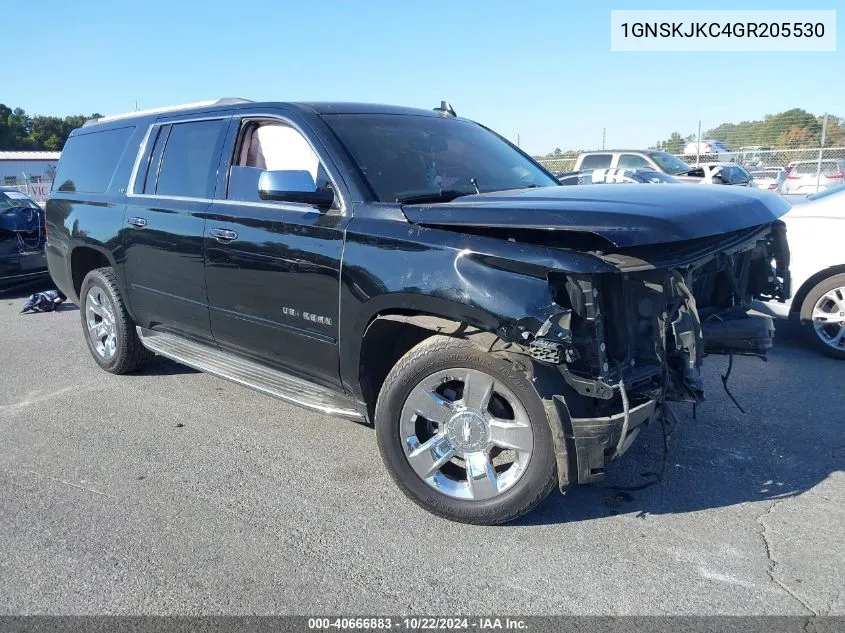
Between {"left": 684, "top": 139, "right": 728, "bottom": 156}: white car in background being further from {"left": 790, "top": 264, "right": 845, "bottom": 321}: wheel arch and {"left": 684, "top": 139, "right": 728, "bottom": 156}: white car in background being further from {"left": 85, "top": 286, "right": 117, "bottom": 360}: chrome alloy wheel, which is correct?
{"left": 85, "top": 286, "right": 117, "bottom": 360}: chrome alloy wheel

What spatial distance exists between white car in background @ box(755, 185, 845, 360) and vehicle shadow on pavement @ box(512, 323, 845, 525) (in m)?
0.51

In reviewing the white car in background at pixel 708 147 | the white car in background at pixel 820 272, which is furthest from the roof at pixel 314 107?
the white car in background at pixel 708 147

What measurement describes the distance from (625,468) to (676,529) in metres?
0.64

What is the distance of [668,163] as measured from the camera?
14375 millimetres

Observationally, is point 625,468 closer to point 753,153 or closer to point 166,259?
point 166,259

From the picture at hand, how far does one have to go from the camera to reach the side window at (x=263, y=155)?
13.0ft

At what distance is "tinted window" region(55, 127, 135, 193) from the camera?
5399mm

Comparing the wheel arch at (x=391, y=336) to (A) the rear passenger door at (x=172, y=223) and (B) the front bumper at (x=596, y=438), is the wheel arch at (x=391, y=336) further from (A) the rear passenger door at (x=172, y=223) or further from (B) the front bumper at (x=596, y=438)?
(A) the rear passenger door at (x=172, y=223)

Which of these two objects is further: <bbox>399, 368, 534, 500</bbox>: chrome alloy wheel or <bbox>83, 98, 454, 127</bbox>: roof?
<bbox>83, 98, 454, 127</bbox>: roof

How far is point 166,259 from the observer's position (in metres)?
4.66

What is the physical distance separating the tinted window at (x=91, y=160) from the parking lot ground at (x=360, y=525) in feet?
6.12
